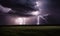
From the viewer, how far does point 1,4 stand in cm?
310

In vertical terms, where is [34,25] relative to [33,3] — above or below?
below

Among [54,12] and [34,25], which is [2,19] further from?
[54,12]

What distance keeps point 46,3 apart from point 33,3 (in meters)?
0.17

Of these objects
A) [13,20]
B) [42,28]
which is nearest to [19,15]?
[13,20]

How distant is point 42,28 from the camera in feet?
10.1

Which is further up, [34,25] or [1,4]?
[1,4]

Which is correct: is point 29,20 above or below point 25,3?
below

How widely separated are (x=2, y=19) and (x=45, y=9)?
0.58 meters

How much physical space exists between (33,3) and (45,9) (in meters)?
0.18

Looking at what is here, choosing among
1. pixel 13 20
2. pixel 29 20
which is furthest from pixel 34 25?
pixel 13 20

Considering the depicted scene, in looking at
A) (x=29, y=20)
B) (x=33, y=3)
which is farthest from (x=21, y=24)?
(x=33, y=3)

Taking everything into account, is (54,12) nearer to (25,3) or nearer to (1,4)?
(25,3)

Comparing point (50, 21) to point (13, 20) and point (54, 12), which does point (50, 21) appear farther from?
point (13, 20)

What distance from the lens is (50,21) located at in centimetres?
310
